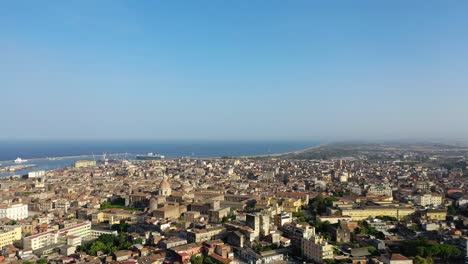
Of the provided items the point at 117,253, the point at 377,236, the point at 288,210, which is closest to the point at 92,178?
the point at 288,210

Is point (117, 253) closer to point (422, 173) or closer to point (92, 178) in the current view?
point (92, 178)

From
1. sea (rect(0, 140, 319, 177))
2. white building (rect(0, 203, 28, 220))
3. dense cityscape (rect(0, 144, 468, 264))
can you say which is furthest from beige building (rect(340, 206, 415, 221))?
sea (rect(0, 140, 319, 177))

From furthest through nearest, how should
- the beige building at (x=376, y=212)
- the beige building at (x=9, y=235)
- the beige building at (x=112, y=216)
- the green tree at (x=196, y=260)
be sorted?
the beige building at (x=376, y=212)
the beige building at (x=112, y=216)
the beige building at (x=9, y=235)
the green tree at (x=196, y=260)

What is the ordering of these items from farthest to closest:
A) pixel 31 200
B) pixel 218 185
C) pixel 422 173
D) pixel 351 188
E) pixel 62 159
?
pixel 62 159 < pixel 422 173 < pixel 218 185 < pixel 351 188 < pixel 31 200

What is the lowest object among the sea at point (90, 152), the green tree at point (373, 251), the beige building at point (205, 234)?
the green tree at point (373, 251)

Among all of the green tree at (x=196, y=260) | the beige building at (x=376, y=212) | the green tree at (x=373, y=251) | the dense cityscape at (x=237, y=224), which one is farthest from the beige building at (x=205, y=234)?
the beige building at (x=376, y=212)

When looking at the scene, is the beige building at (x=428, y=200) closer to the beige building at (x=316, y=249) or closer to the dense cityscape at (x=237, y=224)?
the dense cityscape at (x=237, y=224)
